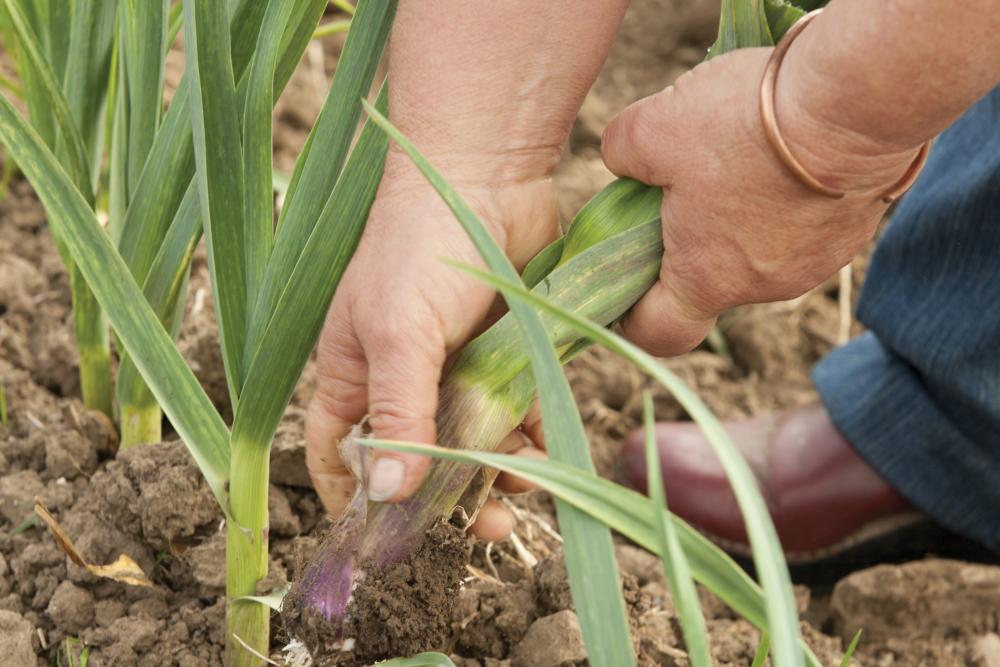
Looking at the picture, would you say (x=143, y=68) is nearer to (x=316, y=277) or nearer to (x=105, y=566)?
(x=316, y=277)

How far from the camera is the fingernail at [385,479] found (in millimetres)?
847

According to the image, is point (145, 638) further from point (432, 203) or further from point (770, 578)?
point (770, 578)

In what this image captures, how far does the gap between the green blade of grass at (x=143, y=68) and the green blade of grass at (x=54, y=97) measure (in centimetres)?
7

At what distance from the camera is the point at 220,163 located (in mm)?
957

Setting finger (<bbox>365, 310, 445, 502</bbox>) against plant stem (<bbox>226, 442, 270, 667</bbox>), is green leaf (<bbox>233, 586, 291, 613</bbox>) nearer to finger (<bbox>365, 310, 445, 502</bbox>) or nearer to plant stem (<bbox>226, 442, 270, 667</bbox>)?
plant stem (<bbox>226, 442, 270, 667</bbox>)

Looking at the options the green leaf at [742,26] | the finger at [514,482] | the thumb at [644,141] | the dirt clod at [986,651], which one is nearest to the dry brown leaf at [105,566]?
the finger at [514,482]

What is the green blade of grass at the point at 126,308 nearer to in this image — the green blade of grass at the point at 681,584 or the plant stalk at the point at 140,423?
the plant stalk at the point at 140,423

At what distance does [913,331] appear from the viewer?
147cm

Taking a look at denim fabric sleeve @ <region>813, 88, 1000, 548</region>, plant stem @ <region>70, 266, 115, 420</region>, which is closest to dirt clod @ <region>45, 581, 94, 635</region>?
plant stem @ <region>70, 266, 115, 420</region>

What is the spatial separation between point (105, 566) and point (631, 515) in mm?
620

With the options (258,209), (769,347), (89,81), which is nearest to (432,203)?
(258,209)

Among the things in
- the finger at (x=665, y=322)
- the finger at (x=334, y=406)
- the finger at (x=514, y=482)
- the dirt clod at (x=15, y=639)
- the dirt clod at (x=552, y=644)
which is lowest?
the dirt clod at (x=15, y=639)

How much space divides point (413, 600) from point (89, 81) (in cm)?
70

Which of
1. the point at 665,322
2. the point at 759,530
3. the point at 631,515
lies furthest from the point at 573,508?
the point at 665,322
